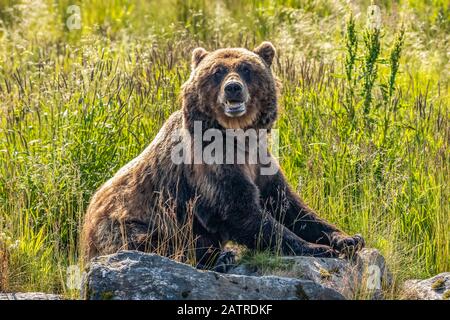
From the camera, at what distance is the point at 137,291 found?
5473 mm

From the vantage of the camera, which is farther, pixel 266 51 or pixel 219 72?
pixel 266 51

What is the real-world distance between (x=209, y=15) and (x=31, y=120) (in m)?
5.21

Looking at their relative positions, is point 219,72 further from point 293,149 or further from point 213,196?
point 293,149

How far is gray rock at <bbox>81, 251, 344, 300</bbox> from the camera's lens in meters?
5.48

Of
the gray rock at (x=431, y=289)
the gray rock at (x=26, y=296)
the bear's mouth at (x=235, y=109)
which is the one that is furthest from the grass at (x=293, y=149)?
the bear's mouth at (x=235, y=109)

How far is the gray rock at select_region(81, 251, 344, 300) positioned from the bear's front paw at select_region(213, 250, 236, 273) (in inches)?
39.1

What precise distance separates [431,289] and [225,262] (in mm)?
1452

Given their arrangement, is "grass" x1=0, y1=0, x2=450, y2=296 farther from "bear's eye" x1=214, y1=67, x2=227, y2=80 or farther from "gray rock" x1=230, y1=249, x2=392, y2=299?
"bear's eye" x1=214, y1=67, x2=227, y2=80

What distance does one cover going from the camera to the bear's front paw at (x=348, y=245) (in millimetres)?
6801

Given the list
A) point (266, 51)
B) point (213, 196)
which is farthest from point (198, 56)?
point (213, 196)

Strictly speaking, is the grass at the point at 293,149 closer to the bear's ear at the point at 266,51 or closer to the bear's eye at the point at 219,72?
the bear's ear at the point at 266,51

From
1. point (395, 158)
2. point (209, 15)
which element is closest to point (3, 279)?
point (395, 158)

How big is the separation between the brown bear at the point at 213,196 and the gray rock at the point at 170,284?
1.04 meters

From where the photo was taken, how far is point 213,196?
6.86 m
